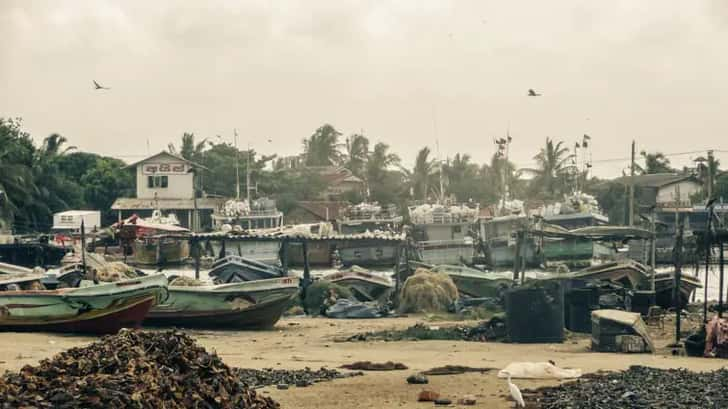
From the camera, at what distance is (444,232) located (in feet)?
202

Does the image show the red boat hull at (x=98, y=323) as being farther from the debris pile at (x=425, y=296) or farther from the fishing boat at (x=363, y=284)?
the fishing boat at (x=363, y=284)

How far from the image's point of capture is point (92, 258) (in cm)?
4091

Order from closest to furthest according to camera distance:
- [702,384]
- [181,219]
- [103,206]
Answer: [702,384], [181,219], [103,206]

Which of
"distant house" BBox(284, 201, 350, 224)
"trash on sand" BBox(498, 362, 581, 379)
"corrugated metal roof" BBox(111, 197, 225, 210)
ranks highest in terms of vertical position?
"corrugated metal roof" BBox(111, 197, 225, 210)

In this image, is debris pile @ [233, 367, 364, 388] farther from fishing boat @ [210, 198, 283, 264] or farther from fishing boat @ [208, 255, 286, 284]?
fishing boat @ [210, 198, 283, 264]

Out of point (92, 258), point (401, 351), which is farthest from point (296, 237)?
point (401, 351)

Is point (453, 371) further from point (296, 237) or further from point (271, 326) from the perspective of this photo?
point (296, 237)

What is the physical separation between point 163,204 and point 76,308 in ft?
147

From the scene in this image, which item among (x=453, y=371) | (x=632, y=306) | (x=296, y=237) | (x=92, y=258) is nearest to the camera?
(x=453, y=371)

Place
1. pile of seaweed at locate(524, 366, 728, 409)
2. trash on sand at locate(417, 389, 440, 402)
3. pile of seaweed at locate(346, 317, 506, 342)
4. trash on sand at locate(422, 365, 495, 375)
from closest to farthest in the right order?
1. pile of seaweed at locate(524, 366, 728, 409)
2. trash on sand at locate(417, 389, 440, 402)
3. trash on sand at locate(422, 365, 495, 375)
4. pile of seaweed at locate(346, 317, 506, 342)

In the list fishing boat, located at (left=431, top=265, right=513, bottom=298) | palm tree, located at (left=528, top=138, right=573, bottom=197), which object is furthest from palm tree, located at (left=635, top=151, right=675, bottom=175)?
fishing boat, located at (left=431, top=265, right=513, bottom=298)

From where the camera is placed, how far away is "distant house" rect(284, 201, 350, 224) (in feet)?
250

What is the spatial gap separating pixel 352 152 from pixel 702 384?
84.9 m

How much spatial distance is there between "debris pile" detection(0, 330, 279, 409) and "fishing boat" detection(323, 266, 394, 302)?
2252cm
